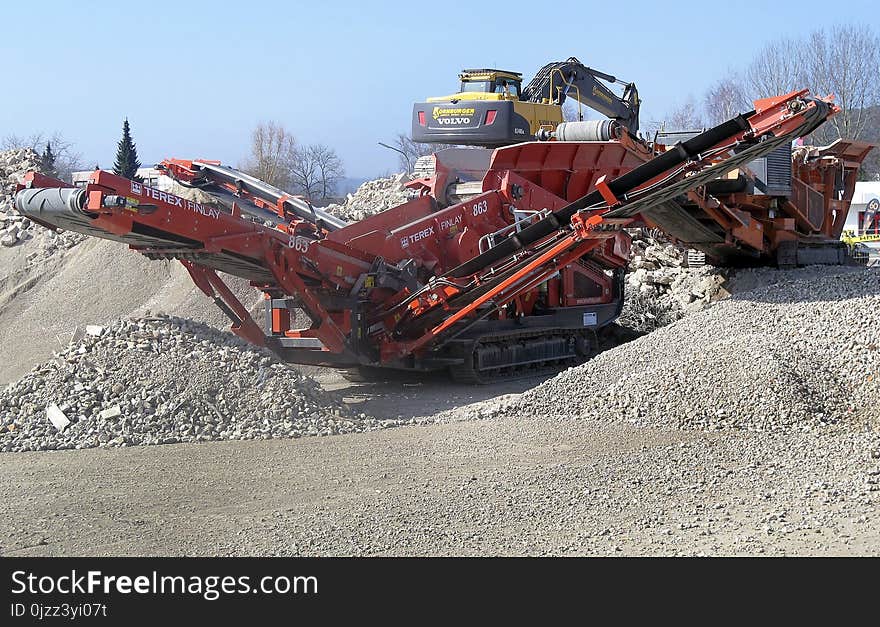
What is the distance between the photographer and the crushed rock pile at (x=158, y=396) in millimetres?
7551

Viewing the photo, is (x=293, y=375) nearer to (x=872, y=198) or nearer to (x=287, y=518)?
(x=287, y=518)

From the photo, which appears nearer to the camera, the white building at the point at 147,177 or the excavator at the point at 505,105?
the white building at the point at 147,177

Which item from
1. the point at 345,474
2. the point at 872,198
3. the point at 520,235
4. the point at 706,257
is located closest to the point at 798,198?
the point at 706,257

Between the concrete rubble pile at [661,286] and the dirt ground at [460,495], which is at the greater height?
the concrete rubble pile at [661,286]

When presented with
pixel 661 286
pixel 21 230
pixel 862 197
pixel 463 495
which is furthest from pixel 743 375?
pixel 862 197

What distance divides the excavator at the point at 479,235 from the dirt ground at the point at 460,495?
6.63 ft

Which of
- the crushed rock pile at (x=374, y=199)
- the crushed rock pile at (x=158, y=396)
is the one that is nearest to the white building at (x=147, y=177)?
the crushed rock pile at (x=158, y=396)

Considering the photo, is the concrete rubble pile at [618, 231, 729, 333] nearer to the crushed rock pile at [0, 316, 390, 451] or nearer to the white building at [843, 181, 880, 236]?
the crushed rock pile at [0, 316, 390, 451]

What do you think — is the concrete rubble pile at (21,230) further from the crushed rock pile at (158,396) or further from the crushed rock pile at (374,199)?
the crushed rock pile at (158,396)

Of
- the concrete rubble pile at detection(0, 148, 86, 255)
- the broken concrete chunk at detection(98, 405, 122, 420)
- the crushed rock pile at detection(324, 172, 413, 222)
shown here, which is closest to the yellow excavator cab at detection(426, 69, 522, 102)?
the crushed rock pile at detection(324, 172, 413, 222)

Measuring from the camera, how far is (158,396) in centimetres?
783

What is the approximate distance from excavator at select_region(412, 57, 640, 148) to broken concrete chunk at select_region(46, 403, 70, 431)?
765cm

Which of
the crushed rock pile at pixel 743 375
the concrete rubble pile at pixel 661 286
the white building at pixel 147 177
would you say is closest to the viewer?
the crushed rock pile at pixel 743 375

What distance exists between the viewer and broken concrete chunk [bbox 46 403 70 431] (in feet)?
24.8
